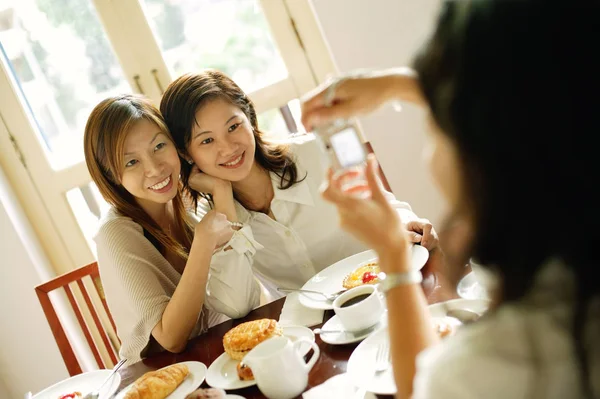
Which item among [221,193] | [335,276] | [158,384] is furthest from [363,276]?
[221,193]

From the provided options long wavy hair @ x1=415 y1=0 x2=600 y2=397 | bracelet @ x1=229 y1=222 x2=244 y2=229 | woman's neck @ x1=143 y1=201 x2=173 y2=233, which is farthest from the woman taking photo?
woman's neck @ x1=143 y1=201 x2=173 y2=233

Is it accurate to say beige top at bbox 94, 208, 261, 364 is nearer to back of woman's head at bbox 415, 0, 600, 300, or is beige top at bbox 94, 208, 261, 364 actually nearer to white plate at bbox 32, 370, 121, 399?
white plate at bbox 32, 370, 121, 399

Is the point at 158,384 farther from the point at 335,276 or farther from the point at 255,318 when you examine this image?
the point at 335,276

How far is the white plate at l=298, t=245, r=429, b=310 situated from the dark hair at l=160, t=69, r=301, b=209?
0.46 metres

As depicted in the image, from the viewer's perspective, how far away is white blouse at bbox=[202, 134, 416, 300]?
185 cm

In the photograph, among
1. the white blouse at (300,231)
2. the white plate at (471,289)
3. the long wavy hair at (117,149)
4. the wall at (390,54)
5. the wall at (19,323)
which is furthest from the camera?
the wall at (19,323)

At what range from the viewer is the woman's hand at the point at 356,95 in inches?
40.1

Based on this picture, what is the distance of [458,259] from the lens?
680 mm

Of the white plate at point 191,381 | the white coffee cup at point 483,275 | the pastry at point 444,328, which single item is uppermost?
the white coffee cup at point 483,275

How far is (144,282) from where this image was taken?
162 cm

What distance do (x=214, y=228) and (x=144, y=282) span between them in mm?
259

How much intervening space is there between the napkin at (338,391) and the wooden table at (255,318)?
0.03m

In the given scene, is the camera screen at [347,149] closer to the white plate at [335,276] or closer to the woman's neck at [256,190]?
the white plate at [335,276]

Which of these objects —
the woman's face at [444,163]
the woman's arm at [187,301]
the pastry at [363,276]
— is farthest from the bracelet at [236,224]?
the woman's face at [444,163]
